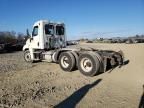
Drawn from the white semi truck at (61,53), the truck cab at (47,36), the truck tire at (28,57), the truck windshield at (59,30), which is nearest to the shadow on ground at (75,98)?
the white semi truck at (61,53)

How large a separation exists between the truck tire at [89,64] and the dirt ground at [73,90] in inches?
11.9

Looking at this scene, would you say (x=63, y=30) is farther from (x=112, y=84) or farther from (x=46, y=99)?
(x=46, y=99)

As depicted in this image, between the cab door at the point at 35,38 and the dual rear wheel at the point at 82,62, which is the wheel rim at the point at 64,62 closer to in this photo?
the dual rear wheel at the point at 82,62

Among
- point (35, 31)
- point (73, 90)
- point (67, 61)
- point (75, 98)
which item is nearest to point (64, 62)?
point (67, 61)

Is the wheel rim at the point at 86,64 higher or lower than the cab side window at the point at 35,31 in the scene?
lower

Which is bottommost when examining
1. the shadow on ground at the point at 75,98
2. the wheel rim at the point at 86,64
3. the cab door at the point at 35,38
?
the shadow on ground at the point at 75,98

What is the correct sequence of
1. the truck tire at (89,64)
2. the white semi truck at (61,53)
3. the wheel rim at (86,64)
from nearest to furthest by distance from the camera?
1. the truck tire at (89,64)
2. the white semi truck at (61,53)
3. the wheel rim at (86,64)

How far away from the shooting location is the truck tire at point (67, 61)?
492 inches

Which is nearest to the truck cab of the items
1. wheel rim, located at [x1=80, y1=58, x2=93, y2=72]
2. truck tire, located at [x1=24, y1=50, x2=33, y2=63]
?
truck tire, located at [x1=24, y1=50, x2=33, y2=63]

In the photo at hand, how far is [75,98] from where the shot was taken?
7.71 meters

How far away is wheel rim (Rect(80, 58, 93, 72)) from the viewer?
1173 centimetres

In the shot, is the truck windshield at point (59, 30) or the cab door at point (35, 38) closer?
the cab door at point (35, 38)

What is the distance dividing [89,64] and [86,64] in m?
0.18

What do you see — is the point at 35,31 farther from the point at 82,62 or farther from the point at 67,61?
the point at 82,62
